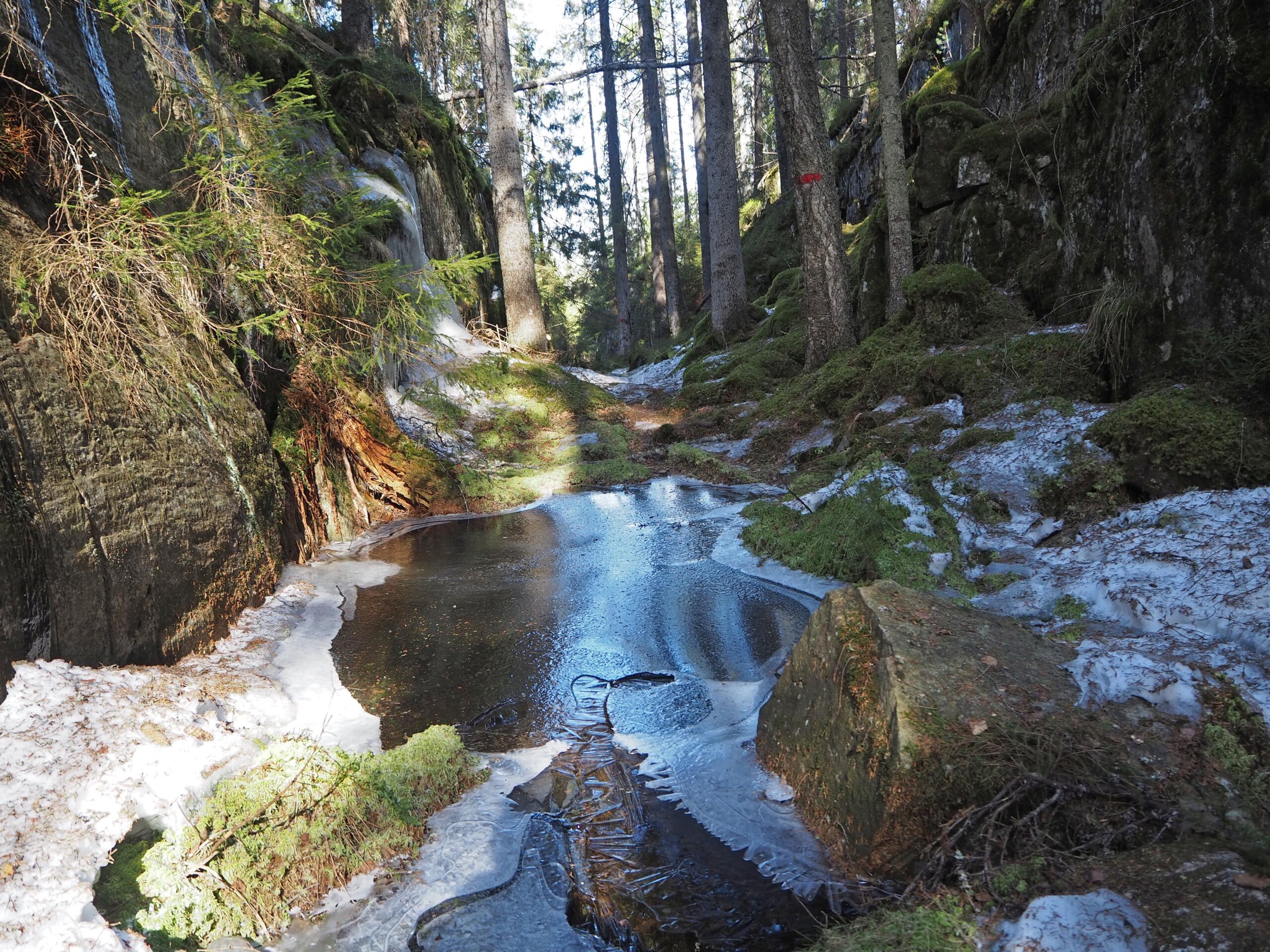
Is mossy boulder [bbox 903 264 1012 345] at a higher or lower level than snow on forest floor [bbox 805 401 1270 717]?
higher

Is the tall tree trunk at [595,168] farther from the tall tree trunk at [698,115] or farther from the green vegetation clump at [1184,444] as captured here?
the green vegetation clump at [1184,444]

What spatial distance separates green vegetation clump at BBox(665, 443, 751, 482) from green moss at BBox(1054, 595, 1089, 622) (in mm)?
4672

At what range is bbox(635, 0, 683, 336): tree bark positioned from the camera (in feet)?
79.9

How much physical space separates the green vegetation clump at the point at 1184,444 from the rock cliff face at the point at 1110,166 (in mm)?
610

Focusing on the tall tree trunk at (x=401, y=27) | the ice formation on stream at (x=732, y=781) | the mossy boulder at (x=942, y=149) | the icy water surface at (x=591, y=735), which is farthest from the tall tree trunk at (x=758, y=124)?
the ice formation on stream at (x=732, y=781)

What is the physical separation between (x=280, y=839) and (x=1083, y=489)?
5310mm

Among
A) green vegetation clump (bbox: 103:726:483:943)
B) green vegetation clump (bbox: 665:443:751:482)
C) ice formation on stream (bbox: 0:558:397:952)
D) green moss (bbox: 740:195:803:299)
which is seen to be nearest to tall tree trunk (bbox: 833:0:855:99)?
green moss (bbox: 740:195:803:299)

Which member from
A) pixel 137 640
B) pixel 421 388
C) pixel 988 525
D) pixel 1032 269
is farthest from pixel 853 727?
pixel 421 388

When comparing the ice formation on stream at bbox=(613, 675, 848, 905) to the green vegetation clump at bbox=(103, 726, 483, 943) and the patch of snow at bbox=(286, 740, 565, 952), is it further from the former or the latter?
the green vegetation clump at bbox=(103, 726, 483, 943)

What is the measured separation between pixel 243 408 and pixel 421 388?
510 centimetres

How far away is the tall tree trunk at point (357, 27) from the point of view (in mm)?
15891

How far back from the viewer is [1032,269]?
27.7ft

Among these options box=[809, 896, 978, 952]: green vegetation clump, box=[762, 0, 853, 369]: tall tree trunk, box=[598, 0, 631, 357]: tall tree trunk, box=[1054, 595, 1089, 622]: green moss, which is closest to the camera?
box=[809, 896, 978, 952]: green vegetation clump

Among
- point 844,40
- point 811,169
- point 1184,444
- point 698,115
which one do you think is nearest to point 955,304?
point 811,169
